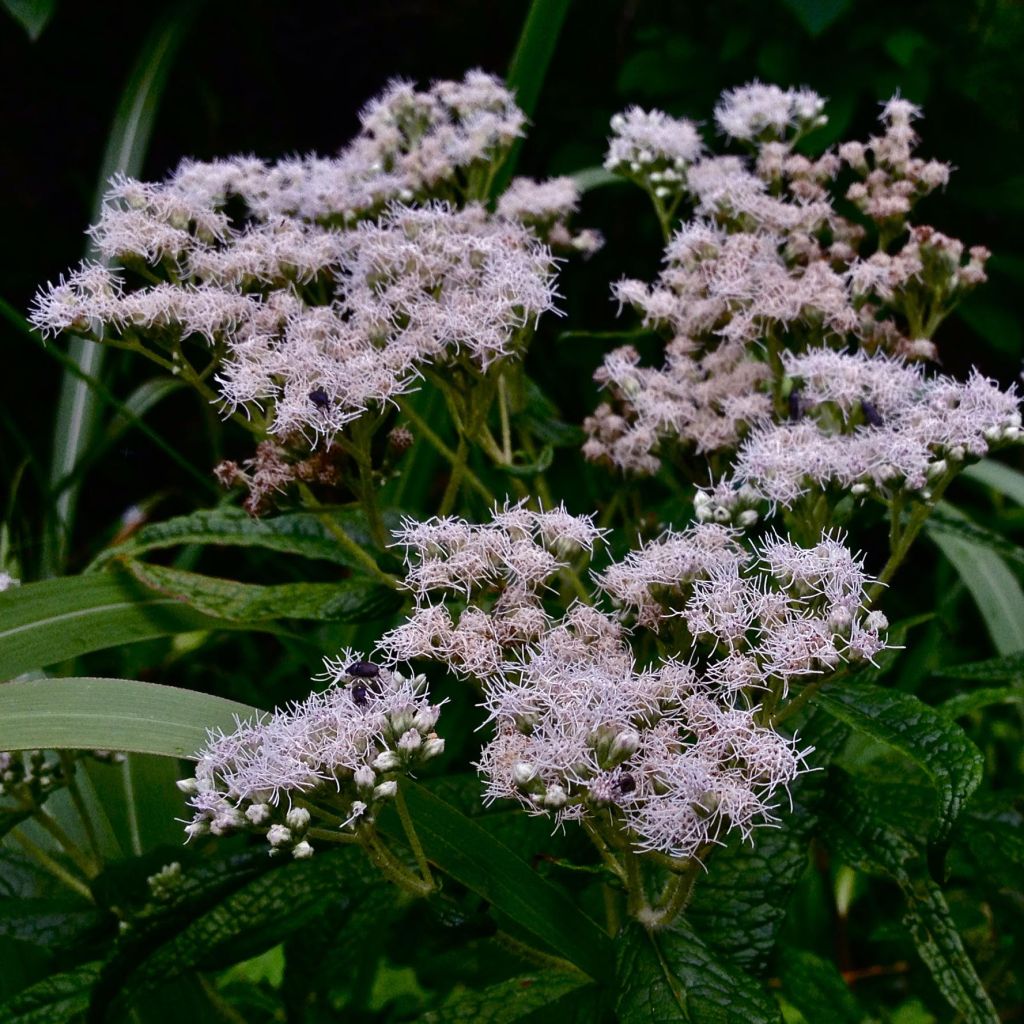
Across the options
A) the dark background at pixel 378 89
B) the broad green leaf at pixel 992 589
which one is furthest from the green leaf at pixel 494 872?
the dark background at pixel 378 89

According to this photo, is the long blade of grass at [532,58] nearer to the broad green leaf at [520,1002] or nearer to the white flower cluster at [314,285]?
the white flower cluster at [314,285]

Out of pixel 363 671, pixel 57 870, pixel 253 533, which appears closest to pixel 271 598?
pixel 253 533

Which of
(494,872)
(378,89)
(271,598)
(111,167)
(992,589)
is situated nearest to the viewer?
(494,872)

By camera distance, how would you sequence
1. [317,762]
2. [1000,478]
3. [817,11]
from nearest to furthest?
[317,762] < [817,11] < [1000,478]

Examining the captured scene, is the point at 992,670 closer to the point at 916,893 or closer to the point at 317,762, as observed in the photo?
the point at 916,893

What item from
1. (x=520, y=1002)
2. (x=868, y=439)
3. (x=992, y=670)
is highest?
(x=868, y=439)

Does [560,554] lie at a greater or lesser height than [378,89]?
lesser
